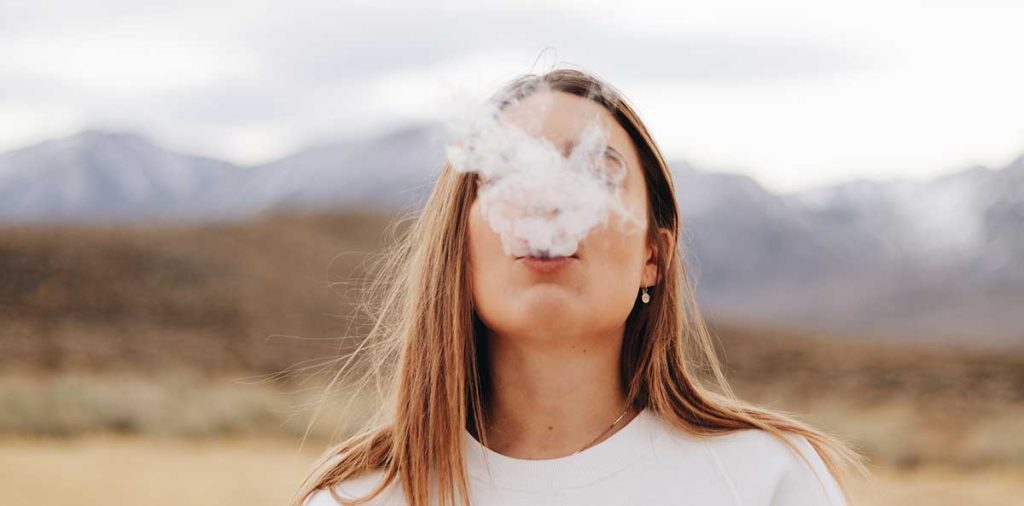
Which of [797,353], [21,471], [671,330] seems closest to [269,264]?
[797,353]

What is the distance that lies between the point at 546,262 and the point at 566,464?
40cm

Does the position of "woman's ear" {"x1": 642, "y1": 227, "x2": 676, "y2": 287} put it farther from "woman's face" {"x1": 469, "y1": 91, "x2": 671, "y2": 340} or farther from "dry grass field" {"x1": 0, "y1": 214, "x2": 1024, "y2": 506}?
"dry grass field" {"x1": 0, "y1": 214, "x2": 1024, "y2": 506}

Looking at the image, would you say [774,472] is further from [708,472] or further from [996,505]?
[996,505]

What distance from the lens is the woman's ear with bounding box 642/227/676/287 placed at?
2627mm

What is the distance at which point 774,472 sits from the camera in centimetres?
236

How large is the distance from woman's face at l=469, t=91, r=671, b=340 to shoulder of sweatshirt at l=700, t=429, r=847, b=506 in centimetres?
33

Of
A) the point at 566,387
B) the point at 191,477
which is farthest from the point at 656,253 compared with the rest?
the point at 191,477

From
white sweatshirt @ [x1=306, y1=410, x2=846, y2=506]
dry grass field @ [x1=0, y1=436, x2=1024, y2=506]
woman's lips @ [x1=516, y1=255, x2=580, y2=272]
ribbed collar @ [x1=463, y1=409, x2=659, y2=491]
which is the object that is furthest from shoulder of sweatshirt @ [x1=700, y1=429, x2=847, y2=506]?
dry grass field @ [x1=0, y1=436, x2=1024, y2=506]

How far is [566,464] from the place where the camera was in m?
2.39

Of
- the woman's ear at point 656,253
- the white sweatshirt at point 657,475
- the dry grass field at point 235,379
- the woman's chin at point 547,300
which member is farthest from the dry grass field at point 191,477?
the woman's chin at point 547,300

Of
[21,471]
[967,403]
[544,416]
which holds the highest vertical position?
[967,403]

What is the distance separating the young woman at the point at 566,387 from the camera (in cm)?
235

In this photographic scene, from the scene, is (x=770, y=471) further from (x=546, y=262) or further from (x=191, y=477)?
(x=191, y=477)

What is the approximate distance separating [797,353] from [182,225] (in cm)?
2145
